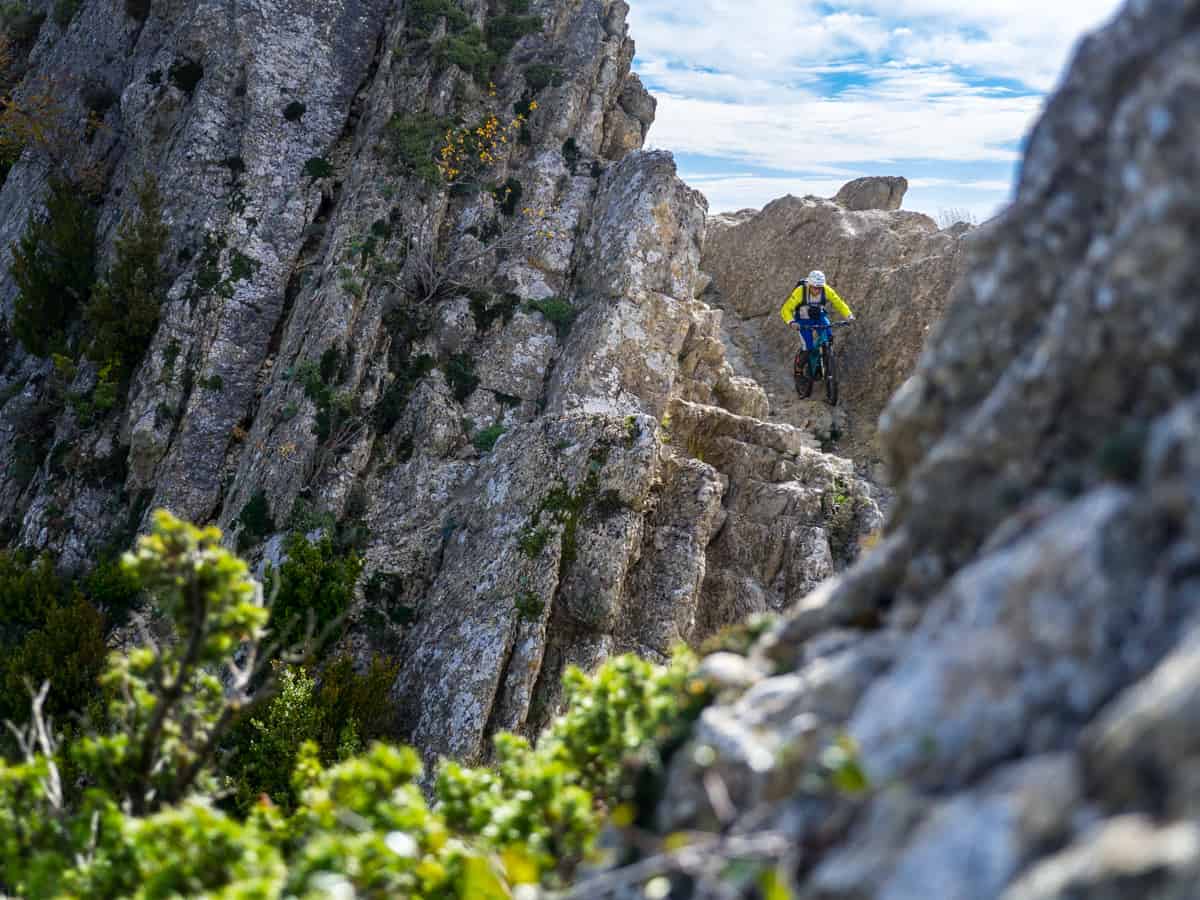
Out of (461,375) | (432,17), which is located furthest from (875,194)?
(461,375)

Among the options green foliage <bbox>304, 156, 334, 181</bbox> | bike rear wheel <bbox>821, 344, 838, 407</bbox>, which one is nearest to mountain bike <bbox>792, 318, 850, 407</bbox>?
bike rear wheel <bbox>821, 344, 838, 407</bbox>

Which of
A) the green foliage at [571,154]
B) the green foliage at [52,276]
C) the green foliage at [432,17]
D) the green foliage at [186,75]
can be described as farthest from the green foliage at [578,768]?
the green foliage at [186,75]

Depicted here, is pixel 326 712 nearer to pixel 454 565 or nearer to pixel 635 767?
pixel 454 565

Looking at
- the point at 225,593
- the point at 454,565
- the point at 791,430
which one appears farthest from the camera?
the point at 791,430

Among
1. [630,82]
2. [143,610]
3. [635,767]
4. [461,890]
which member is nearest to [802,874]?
[635,767]

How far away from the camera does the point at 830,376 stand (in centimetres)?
2720

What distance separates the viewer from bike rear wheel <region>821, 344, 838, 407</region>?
26812mm

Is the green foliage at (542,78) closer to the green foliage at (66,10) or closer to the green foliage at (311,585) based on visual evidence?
the green foliage at (311,585)

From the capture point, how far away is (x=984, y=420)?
6176 mm

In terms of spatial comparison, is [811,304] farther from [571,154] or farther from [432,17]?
[432,17]

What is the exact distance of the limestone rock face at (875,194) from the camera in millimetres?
36156

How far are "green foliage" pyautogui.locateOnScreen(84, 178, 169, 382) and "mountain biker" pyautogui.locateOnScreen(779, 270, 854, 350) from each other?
19756 millimetres

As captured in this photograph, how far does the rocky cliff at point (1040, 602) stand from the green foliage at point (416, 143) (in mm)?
23234

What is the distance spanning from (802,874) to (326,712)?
49.9 feet
